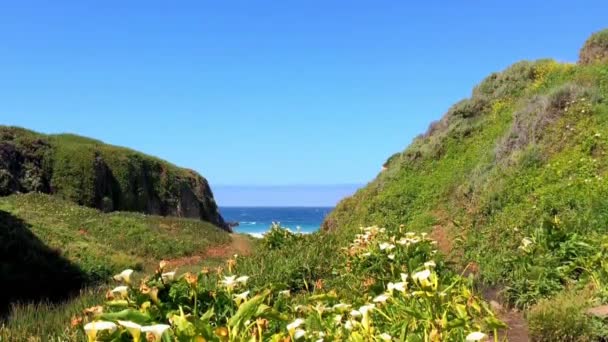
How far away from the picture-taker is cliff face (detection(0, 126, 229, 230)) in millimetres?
38938

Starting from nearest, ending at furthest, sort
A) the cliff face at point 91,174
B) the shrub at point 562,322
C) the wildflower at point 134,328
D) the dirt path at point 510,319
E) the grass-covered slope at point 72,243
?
1. the wildflower at point 134,328
2. the shrub at point 562,322
3. the dirt path at point 510,319
4. the grass-covered slope at point 72,243
5. the cliff face at point 91,174

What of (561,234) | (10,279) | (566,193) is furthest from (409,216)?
(10,279)

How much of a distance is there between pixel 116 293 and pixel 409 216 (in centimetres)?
1132

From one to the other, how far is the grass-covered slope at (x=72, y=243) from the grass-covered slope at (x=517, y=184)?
27.7 feet

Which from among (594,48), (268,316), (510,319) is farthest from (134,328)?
(594,48)

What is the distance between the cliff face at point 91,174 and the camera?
38.9 m

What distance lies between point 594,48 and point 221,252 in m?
18.6

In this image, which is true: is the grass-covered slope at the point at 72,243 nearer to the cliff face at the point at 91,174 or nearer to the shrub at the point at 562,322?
the cliff face at the point at 91,174

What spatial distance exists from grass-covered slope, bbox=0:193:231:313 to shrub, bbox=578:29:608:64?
17451 millimetres

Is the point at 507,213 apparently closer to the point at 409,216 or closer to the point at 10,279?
the point at 409,216

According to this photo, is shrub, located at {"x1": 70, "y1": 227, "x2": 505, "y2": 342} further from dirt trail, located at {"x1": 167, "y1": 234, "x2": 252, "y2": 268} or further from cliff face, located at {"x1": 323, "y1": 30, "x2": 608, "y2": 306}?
dirt trail, located at {"x1": 167, "y1": 234, "x2": 252, "y2": 268}

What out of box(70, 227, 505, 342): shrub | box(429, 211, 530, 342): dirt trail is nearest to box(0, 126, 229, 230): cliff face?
box(429, 211, 530, 342): dirt trail

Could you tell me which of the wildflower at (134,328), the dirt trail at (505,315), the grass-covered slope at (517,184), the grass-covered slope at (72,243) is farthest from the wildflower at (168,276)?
the grass-covered slope at (72,243)

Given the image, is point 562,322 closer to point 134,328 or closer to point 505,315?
point 505,315
